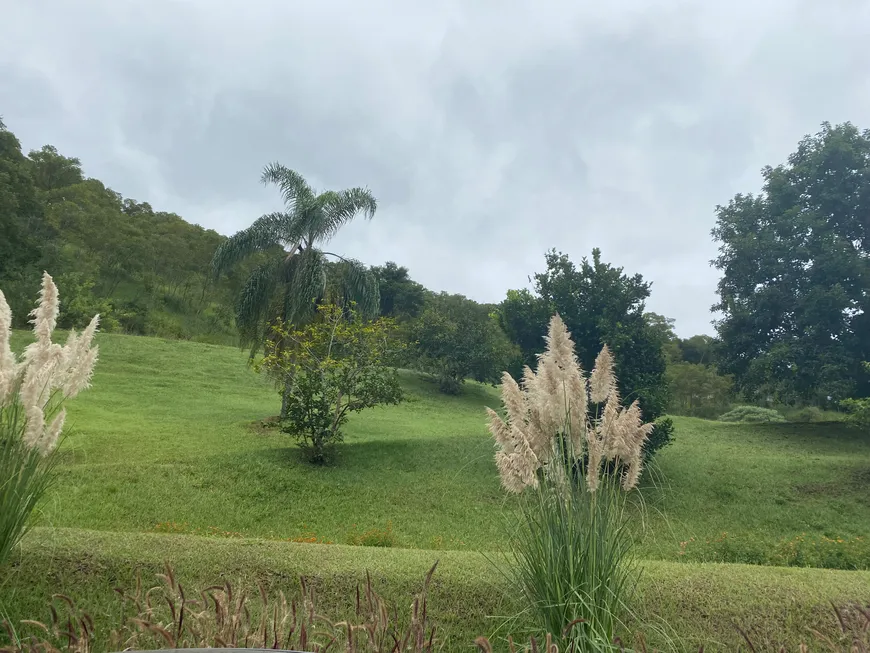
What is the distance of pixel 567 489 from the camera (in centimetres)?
297

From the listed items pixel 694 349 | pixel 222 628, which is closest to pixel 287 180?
pixel 222 628

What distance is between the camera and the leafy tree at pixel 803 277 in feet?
62.2

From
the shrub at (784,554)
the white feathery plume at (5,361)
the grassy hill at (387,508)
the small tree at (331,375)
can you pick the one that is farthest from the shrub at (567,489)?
the small tree at (331,375)

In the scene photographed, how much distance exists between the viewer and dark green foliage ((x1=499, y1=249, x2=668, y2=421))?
13133mm

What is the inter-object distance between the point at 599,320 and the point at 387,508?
7.41 m

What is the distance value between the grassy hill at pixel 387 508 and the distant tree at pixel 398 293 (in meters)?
19.7

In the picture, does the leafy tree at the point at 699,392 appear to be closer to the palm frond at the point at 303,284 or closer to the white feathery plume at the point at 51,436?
the palm frond at the point at 303,284

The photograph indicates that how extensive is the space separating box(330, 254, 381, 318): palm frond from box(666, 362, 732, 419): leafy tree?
71.7 ft

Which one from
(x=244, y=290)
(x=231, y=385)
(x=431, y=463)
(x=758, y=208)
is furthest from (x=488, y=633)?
(x=758, y=208)

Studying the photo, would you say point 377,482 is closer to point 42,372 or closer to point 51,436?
point 51,436

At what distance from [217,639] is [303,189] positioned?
16.2 meters

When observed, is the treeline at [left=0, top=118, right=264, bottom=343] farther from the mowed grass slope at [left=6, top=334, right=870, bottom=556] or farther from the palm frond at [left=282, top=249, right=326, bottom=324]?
the palm frond at [left=282, top=249, right=326, bottom=324]

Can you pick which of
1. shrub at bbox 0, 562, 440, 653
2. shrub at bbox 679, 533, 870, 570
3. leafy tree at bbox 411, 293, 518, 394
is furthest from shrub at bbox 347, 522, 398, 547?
leafy tree at bbox 411, 293, 518, 394

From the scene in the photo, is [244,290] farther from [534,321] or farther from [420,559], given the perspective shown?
[420,559]
